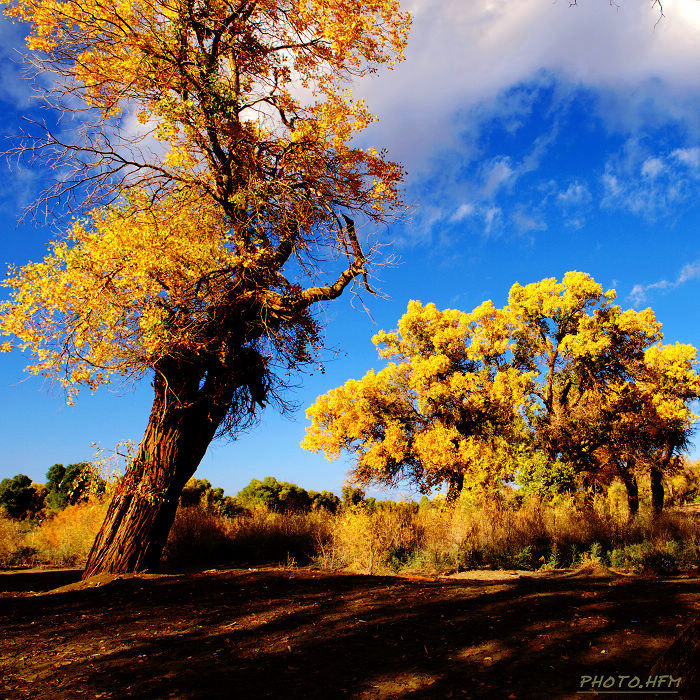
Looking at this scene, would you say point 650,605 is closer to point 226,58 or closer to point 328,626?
point 328,626

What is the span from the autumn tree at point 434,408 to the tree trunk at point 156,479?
12.1 m

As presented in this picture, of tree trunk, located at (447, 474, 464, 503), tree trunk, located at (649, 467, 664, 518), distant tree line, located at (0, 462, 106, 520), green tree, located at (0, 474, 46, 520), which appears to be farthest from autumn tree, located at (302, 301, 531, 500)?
green tree, located at (0, 474, 46, 520)

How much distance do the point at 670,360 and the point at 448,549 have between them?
1416cm

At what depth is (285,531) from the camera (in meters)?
13.3

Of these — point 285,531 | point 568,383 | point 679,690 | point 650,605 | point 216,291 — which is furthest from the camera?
point 568,383

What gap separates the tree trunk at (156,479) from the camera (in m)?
7.38

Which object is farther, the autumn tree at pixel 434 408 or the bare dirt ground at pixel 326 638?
the autumn tree at pixel 434 408

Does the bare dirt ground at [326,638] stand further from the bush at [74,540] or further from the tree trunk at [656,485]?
the tree trunk at [656,485]

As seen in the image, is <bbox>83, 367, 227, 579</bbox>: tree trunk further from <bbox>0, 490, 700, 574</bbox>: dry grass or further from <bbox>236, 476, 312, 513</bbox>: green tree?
<bbox>236, 476, 312, 513</bbox>: green tree

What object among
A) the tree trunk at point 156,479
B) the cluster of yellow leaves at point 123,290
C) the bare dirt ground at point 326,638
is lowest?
the bare dirt ground at point 326,638

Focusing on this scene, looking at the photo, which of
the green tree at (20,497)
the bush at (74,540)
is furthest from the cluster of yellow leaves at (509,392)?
the green tree at (20,497)

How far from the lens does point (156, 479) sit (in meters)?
7.57

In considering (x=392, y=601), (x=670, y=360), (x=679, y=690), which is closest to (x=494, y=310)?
(x=670, y=360)

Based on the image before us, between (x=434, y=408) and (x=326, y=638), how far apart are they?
52.1 feet
